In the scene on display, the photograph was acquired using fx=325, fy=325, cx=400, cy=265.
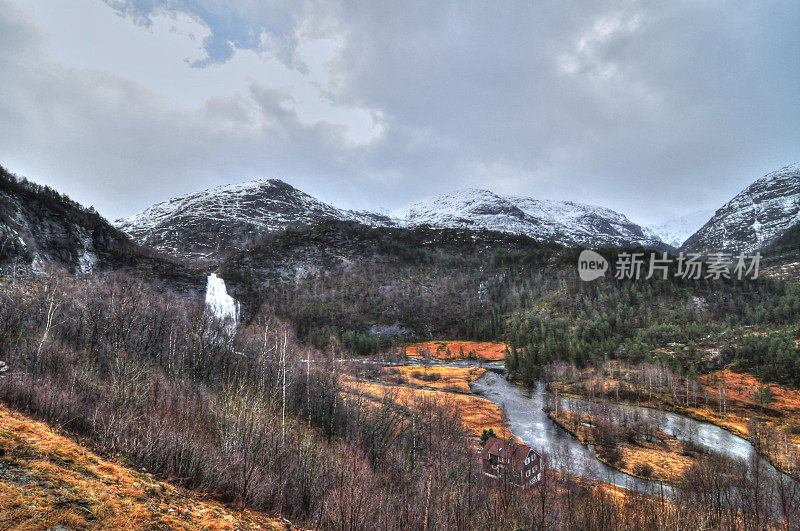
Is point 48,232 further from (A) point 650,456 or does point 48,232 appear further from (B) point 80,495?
(A) point 650,456

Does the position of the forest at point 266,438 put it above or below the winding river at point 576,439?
above

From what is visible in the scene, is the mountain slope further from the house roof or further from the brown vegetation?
the brown vegetation

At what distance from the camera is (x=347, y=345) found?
353 feet

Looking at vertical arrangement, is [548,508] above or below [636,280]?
below

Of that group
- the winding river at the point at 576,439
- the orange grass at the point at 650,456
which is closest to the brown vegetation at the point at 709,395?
the winding river at the point at 576,439

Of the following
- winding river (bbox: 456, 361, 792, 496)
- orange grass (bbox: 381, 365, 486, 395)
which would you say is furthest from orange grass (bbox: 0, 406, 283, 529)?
orange grass (bbox: 381, 365, 486, 395)

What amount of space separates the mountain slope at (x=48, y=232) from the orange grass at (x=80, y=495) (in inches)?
2196

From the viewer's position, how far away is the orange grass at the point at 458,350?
105 meters

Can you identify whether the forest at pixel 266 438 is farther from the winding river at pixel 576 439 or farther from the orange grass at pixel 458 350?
the orange grass at pixel 458 350

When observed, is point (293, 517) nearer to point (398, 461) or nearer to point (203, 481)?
point (203, 481)

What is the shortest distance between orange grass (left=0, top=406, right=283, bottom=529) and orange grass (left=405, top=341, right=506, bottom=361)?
316ft

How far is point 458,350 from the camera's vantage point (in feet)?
377

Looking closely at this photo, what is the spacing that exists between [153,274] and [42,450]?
287 feet

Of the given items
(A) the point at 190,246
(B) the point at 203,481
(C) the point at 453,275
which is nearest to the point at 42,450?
(B) the point at 203,481
